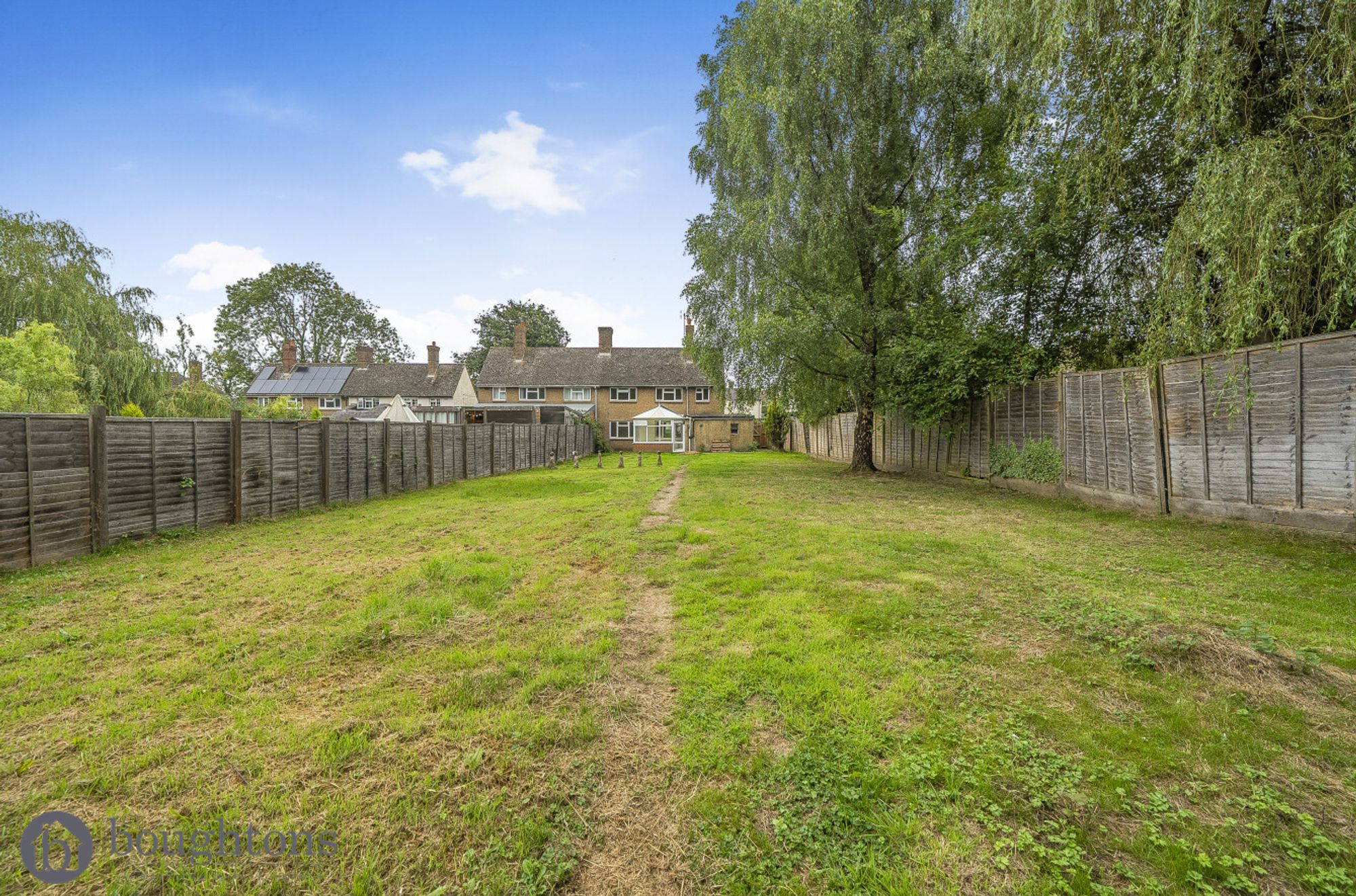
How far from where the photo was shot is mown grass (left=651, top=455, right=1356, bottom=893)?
179cm

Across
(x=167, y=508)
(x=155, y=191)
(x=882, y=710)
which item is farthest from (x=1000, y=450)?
(x=155, y=191)

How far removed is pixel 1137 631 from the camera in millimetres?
3496

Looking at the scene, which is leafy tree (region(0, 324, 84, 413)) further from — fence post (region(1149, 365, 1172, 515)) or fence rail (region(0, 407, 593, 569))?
fence post (region(1149, 365, 1172, 515))

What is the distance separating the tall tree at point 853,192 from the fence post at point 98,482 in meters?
12.0

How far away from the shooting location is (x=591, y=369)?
37.7 meters

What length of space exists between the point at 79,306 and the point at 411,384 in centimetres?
2676

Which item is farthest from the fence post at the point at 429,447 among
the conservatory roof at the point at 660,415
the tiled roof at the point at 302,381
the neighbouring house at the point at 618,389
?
the tiled roof at the point at 302,381

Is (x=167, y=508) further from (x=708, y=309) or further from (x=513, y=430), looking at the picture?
(x=708, y=309)

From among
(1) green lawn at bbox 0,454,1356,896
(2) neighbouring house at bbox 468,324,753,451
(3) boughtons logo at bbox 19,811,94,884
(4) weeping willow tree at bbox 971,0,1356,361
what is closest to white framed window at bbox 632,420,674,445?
(2) neighbouring house at bbox 468,324,753,451

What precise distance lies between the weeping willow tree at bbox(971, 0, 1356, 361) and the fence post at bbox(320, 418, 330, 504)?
47.0 feet

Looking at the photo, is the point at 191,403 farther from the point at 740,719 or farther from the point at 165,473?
the point at 740,719

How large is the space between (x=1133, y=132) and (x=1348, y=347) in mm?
4703

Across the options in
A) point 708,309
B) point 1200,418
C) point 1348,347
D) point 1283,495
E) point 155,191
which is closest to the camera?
point 1348,347

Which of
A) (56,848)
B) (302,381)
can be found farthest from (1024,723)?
(302,381)
